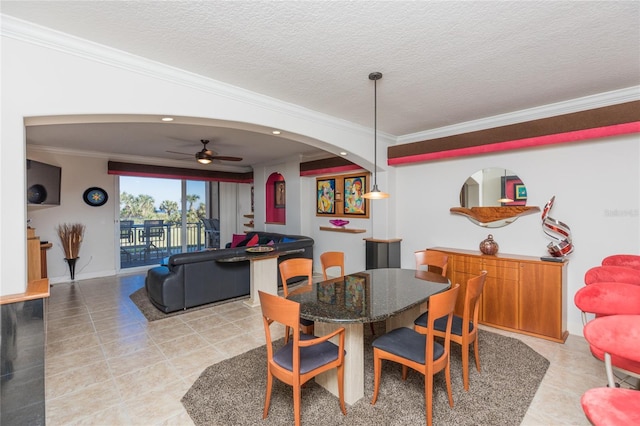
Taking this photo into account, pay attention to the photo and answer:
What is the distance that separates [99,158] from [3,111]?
4959mm

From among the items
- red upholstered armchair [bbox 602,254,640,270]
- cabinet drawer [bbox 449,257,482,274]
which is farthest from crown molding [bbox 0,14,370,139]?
red upholstered armchair [bbox 602,254,640,270]

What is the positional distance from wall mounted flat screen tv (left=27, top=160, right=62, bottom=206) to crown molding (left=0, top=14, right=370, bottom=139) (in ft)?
9.27

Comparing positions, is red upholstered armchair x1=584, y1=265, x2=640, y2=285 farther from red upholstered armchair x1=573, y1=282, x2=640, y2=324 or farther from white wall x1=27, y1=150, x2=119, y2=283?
white wall x1=27, y1=150, x2=119, y2=283

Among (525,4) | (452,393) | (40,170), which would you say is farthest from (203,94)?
(40,170)

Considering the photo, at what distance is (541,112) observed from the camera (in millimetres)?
3355

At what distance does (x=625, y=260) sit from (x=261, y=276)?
13.1 ft

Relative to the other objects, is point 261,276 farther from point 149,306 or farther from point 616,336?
point 616,336

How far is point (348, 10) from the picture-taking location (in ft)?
5.61

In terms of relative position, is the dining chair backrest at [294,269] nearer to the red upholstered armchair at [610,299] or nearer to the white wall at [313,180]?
the white wall at [313,180]

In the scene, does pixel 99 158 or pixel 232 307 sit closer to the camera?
pixel 232 307

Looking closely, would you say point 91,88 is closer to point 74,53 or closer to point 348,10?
point 74,53

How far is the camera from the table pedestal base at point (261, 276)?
416 cm

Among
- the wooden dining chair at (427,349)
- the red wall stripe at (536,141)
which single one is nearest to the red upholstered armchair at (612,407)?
the wooden dining chair at (427,349)

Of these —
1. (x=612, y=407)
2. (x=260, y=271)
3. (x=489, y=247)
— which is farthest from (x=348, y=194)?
(x=612, y=407)
